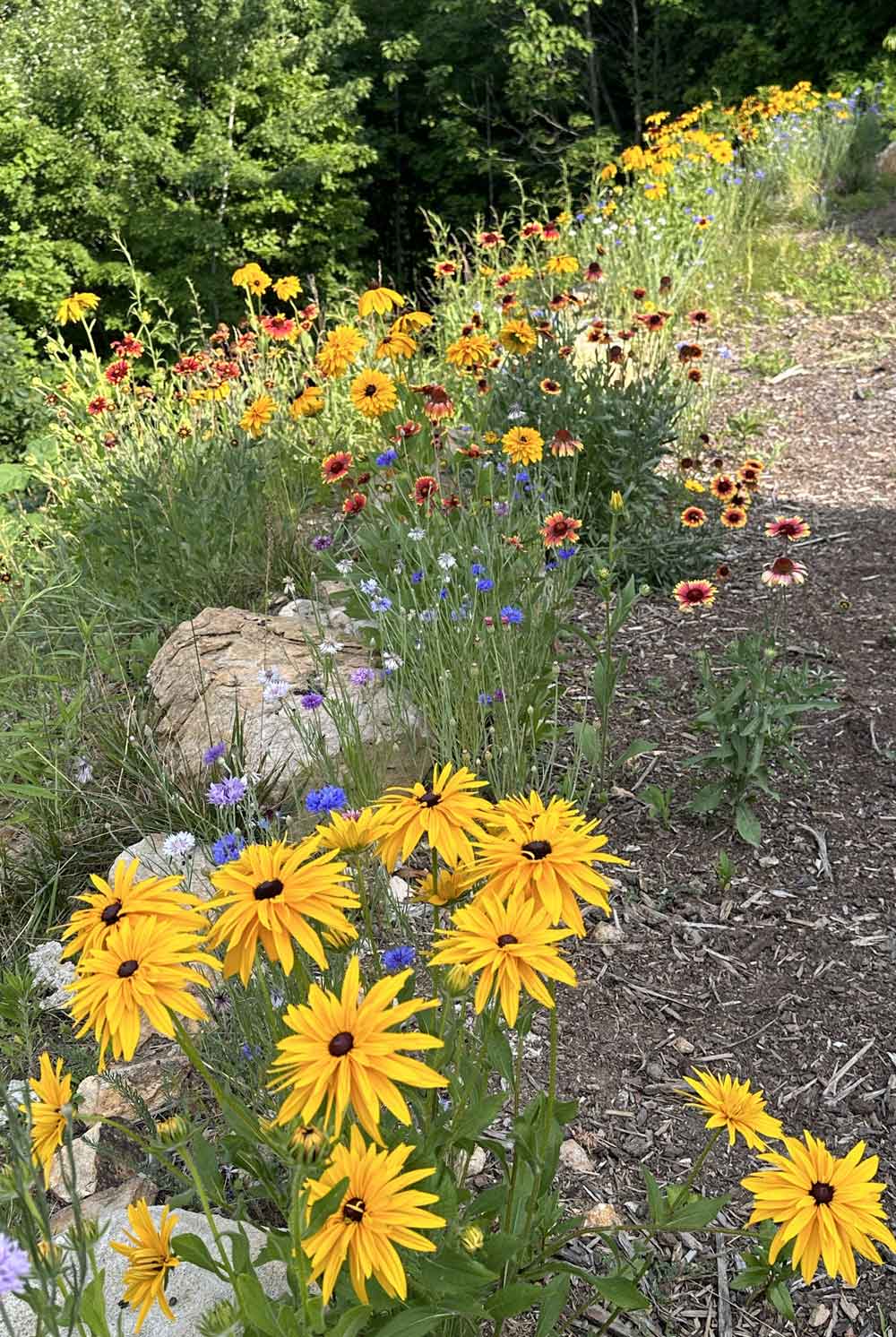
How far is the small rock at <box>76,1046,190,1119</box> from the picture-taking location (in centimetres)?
174

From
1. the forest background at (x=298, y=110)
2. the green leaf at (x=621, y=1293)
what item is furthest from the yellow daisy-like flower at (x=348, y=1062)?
the forest background at (x=298, y=110)

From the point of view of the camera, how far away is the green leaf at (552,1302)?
1073 mm

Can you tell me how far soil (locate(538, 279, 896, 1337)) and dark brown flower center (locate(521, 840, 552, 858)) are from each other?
2.80 ft

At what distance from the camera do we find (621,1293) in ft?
3.38

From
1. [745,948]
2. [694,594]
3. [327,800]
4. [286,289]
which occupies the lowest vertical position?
[745,948]

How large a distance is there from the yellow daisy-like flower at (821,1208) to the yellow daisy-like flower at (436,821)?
1.37 ft

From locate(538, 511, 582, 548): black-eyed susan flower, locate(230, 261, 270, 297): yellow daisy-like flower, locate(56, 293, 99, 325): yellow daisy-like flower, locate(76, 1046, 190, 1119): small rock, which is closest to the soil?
locate(538, 511, 582, 548): black-eyed susan flower

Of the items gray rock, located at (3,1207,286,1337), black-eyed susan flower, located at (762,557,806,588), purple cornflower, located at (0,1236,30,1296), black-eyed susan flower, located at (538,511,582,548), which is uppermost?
purple cornflower, located at (0,1236,30,1296)

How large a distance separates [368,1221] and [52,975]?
145 centimetres

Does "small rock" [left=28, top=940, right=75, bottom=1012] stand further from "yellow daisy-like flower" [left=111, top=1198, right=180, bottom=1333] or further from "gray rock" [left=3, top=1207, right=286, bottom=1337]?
"yellow daisy-like flower" [left=111, top=1198, right=180, bottom=1333]

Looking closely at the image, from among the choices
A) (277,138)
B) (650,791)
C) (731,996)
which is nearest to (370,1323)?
(731,996)

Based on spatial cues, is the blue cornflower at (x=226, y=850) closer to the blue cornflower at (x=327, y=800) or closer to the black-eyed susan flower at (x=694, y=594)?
the blue cornflower at (x=327, y=800)

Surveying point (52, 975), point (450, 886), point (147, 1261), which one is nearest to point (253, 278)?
point (52, 975)

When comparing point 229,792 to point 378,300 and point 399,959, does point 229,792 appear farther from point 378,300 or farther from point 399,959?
point 378,300
